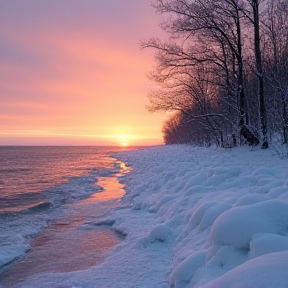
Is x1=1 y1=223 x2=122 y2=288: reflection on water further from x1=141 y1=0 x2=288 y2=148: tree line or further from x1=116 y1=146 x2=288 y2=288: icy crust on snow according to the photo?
x1=141 y1=0 x2=288 y2=148: tree line

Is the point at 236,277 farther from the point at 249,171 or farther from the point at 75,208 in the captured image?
the point at 75,208

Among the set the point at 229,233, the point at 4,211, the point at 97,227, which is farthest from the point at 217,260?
the point at 4,211

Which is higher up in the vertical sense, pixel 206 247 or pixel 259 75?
pixel 259 75

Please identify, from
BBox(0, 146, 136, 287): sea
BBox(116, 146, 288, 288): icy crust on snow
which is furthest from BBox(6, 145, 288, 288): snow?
BBox(0, 146, 136, 287): sea

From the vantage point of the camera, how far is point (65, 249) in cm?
581

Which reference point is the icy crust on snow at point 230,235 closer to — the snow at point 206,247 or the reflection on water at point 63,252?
the snow at point 206,247

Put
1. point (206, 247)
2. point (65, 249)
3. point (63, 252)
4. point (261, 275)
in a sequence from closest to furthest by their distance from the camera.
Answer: point (261, 275), point (206, 247), point (63, 252), point (65, 249)

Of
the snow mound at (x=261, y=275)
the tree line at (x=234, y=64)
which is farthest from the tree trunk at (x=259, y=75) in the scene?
the snow mound at (x=261, y=275)

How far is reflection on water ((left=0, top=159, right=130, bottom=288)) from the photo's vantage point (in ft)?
16.0

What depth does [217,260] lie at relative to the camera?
358 cm

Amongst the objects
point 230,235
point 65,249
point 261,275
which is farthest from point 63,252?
point 261,275

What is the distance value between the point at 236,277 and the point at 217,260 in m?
1.17

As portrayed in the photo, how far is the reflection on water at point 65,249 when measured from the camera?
16.0 ft

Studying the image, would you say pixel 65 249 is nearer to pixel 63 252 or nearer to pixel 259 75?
pixel 63 252
